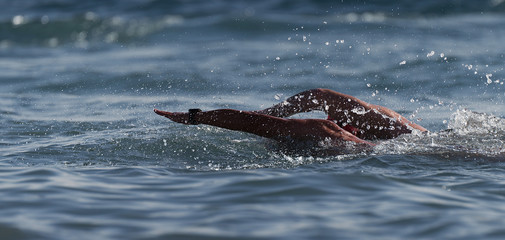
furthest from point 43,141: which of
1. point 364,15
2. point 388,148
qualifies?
point 364,15

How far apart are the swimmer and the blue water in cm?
19

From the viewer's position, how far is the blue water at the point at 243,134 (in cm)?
415

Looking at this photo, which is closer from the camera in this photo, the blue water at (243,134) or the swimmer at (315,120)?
the blue water at (243,134)

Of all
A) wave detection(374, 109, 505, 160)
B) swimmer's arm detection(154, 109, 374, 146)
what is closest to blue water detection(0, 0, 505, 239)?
wave detection(374, 109, 505, 160)

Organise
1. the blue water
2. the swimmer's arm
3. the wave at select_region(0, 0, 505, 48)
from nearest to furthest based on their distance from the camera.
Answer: the blue water → the swimmer's arm → the wave at select_region(0, 0, 505, 48)

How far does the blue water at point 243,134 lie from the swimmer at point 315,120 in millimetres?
185

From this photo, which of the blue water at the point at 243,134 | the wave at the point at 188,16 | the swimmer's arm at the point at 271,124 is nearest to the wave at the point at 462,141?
the blue water at the point at 243,134

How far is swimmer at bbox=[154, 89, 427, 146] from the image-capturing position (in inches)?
218

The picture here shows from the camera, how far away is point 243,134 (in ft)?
22.0

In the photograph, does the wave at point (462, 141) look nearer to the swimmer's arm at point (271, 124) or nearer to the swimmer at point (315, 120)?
the swimmer at point (315, 120)

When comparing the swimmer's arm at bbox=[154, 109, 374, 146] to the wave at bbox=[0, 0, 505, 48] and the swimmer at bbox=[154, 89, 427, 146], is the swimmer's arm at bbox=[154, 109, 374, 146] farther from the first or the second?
the wave at bbox=[0, 0, 505, 48]

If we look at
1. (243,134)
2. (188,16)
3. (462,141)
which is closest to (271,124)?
(243,134)

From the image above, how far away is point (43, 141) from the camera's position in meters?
6.90

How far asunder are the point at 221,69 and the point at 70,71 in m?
2.79
